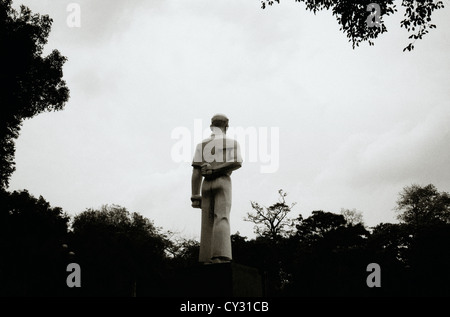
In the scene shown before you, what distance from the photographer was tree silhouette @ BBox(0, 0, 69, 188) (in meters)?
17.1

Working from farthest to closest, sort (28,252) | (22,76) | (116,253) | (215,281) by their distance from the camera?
(116,253) < (28,252) < (22,76) < (215,281)

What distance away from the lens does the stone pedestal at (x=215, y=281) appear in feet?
17.6

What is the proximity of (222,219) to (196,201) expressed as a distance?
0.80 m

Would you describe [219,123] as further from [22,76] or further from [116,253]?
[116,253]

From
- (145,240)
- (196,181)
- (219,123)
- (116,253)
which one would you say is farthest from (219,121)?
(145,240)

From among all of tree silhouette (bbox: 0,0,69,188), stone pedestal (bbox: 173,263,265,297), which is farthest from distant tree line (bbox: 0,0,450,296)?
stone pedestal (bbox: 173,263,265,297)

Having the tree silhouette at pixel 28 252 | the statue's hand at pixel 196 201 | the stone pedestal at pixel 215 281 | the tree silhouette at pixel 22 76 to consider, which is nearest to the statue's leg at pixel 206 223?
the statue's hand at pixel 196 201

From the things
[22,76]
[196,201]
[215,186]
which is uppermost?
[22,76]

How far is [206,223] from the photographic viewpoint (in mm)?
6836

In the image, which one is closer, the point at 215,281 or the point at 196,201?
the point at 215,281

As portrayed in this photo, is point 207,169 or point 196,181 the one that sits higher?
point 207,169

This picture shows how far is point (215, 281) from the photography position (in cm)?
546

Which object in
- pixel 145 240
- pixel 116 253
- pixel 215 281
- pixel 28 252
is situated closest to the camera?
pixel 215 281

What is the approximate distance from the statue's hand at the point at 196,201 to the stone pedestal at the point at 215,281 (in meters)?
1.56
